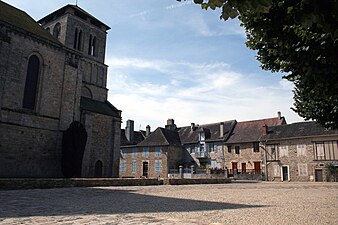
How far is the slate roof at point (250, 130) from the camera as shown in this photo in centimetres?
3634

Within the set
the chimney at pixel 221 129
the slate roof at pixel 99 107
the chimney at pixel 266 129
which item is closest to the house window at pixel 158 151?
the chimney at pixel 221 129

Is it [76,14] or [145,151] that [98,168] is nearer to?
[145,151]

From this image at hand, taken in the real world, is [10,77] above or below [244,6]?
above

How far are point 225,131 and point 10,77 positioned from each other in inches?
1116

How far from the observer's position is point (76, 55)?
2455 centimetres

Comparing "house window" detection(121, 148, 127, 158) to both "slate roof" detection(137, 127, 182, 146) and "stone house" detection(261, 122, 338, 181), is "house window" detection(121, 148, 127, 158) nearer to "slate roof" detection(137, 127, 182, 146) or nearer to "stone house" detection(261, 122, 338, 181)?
"slate roof" detection(137, 127, 182, 146)

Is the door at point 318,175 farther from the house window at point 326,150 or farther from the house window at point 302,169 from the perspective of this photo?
the house window at point 326,150

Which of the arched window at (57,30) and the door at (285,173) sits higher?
the arched window at (57,30)

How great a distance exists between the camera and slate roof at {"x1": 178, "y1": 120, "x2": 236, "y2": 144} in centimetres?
3938

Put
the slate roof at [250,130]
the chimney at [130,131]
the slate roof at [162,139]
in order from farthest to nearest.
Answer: the chimney at [130,131] → the slate roof at [162,139] → the slate roof at [250,130]

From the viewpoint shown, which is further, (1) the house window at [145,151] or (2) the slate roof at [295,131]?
(1) the house window at [145,151]

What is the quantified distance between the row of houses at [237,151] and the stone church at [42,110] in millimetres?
10654

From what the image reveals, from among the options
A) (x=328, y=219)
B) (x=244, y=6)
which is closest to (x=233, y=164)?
(x=328, y=219)

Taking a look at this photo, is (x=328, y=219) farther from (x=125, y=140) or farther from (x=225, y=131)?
(x=125, y=140)
